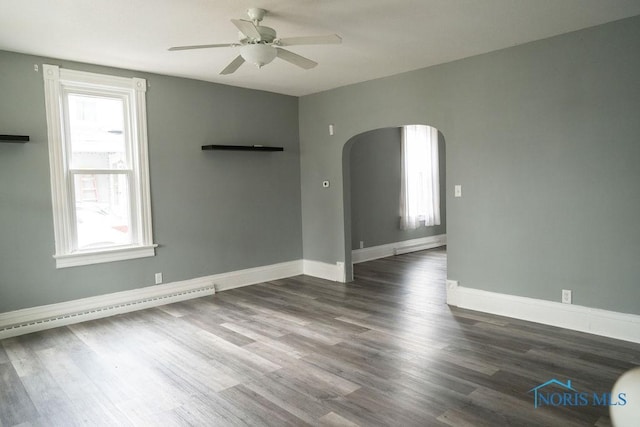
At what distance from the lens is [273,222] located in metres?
6.26

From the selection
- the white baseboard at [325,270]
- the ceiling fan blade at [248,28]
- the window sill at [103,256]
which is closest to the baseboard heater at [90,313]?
the window sill at [103,256]

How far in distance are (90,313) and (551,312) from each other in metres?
4.69

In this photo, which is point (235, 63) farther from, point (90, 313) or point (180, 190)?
point (90, 313)

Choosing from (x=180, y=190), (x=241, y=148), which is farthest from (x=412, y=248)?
(x=180, y=190)

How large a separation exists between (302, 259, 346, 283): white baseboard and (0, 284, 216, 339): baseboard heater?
1628 mm

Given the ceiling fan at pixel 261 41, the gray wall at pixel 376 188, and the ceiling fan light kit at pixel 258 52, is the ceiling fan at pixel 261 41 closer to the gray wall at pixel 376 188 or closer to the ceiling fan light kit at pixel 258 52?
the ceiling fan light kit at pixel 258 52

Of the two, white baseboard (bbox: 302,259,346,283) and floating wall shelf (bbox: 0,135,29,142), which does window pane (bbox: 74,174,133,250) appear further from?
white baseboard (bbox: 302,259,346,283)

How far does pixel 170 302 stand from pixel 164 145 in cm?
189

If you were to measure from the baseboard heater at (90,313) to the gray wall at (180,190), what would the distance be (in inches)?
6.4

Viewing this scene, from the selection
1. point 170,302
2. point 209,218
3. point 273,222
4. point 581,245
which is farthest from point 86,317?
point 581,245

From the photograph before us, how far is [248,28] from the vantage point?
2.87 meters

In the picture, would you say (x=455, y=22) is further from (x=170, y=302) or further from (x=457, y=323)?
(x=170, y=302)

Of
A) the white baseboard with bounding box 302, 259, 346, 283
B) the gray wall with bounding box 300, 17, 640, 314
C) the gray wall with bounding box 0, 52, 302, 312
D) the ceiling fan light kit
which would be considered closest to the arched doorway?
the white baseboard with bounding box 302, 259, 346, 283

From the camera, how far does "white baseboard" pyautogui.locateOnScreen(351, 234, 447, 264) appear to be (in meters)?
7.49
